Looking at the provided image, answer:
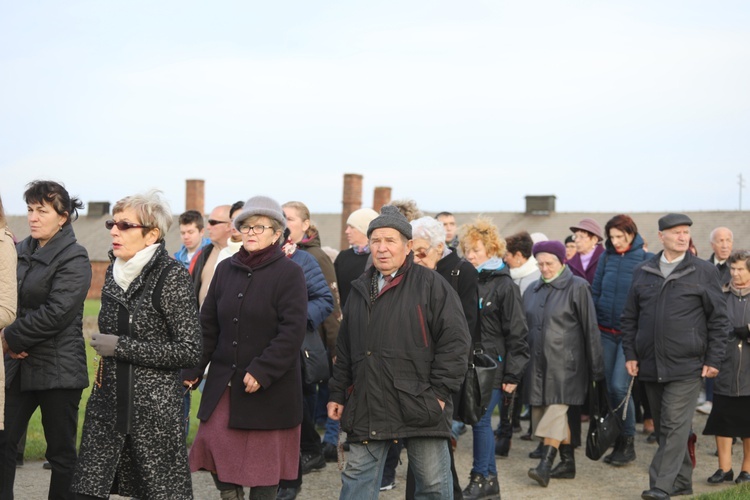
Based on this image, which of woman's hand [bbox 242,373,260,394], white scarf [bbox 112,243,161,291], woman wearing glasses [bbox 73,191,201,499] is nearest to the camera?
woman wearing glasses [bbox 73,191,201,499]

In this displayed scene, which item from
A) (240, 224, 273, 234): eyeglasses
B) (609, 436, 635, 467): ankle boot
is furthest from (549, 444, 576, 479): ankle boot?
(240, 224, 273, 234): eyeglasses

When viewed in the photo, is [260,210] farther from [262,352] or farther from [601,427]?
[601,427]

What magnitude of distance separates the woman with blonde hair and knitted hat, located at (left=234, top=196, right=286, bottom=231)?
2.37 metres

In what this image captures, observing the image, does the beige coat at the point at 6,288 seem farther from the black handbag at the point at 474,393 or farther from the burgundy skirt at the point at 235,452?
the black handbag at the point at 474,393

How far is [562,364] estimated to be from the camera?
312 inches

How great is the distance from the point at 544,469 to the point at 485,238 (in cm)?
207

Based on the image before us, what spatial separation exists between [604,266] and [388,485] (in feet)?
12.2

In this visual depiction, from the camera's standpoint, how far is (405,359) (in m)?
5.24

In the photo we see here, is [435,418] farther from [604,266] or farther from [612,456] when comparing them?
[604,266]

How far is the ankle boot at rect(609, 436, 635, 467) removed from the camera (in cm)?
864

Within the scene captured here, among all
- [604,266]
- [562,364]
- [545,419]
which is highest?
[604,266]

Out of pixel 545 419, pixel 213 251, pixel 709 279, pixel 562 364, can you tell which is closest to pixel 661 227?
pixel 709 279

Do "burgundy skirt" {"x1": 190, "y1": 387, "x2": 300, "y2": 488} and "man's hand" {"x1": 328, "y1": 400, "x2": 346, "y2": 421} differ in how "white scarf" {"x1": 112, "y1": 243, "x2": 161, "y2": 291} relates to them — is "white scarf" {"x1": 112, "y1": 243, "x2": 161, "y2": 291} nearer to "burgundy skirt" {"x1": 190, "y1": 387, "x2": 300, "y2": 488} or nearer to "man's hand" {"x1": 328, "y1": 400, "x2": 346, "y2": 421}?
"burgundy skirt" {"x1": 190, "y1": 387, "x2": 300, "y2": 488}

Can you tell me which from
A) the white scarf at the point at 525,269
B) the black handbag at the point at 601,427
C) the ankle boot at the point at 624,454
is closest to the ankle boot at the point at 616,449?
the ankle boot at the point at 624,454
